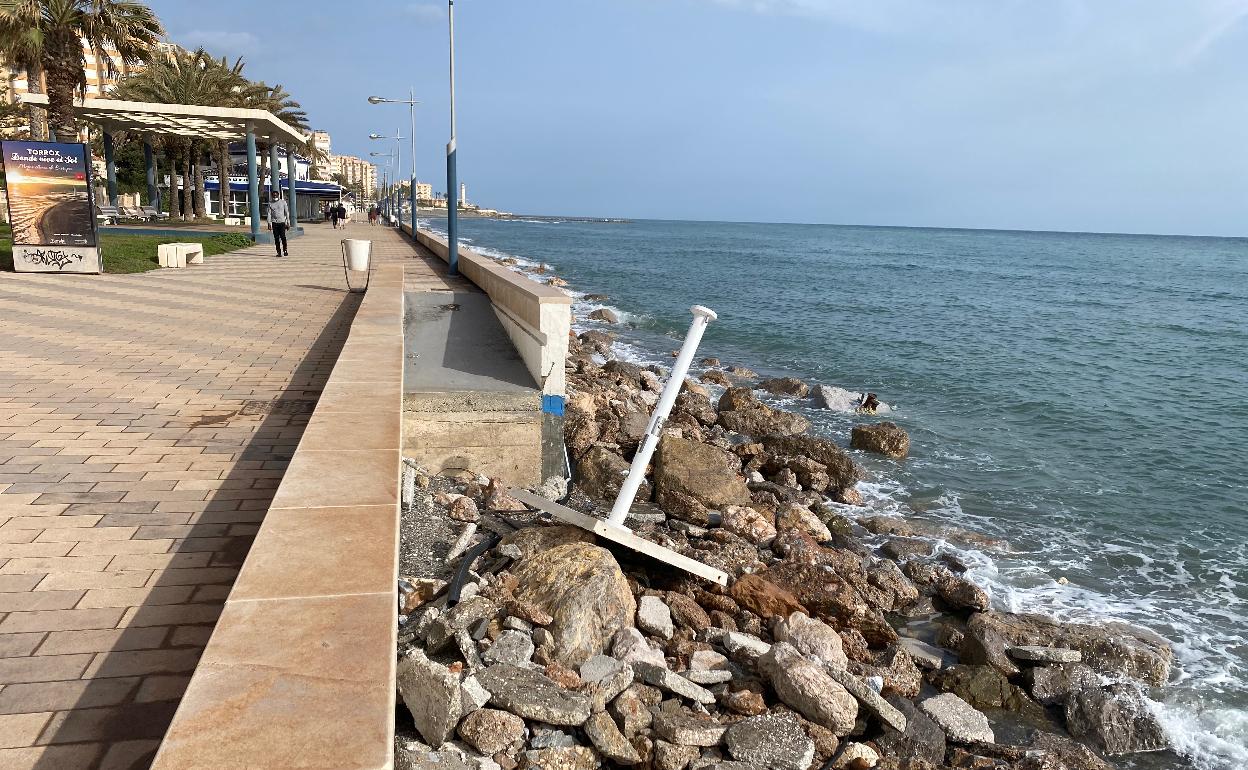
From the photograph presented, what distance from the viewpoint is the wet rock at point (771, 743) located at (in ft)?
12.3

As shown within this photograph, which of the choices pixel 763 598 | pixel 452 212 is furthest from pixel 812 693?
pixel 452 212

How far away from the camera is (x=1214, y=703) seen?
5695 millimetres

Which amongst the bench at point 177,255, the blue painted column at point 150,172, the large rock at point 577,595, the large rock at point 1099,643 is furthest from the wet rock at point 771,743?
the blue painted column at point 150,172

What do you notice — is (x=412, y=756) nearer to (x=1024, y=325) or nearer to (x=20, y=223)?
(x=20, y=223)

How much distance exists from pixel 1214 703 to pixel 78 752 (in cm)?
677

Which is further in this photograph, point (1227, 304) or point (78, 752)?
point (1227, 304)

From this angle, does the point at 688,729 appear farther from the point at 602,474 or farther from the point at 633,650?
the point at 602,474

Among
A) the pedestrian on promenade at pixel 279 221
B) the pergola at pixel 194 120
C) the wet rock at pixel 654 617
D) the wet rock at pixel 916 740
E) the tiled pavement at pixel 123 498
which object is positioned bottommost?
the wet rock at pixel 916 740

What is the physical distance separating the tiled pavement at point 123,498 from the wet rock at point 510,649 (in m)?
1.29

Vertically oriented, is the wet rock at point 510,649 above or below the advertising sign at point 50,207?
below

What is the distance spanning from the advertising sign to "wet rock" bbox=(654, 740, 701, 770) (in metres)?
15.7

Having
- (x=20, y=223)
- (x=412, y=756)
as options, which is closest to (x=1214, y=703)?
(x=412, y=756)

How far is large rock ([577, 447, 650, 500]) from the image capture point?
7.34m

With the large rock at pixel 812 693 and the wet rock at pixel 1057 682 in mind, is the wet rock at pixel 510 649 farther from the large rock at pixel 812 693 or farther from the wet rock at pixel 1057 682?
the wet rock at pixel 1057 682
